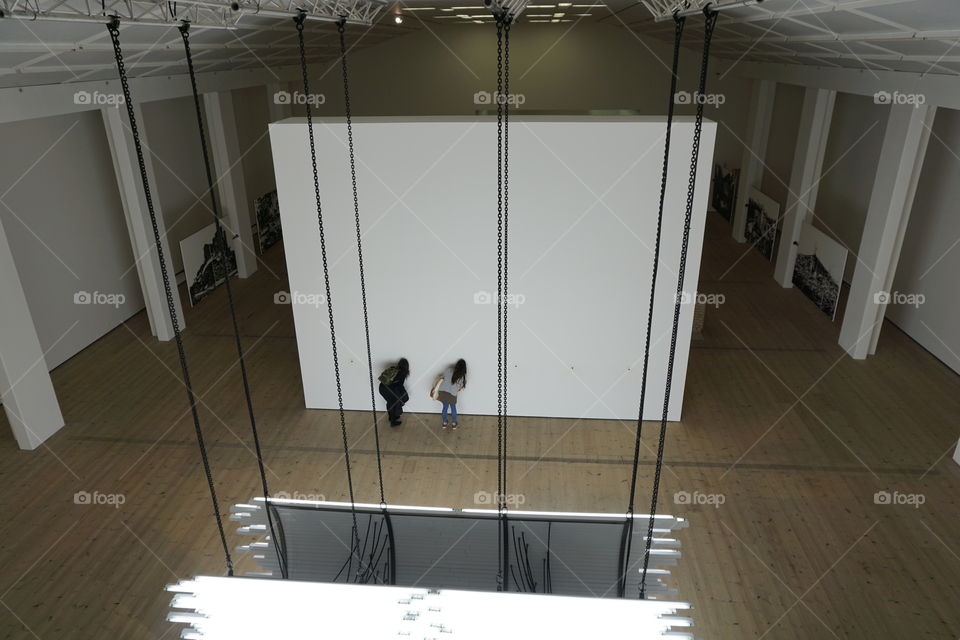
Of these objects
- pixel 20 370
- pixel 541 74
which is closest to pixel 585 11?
pixel 541 74

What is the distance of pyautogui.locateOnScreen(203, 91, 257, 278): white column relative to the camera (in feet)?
39.5

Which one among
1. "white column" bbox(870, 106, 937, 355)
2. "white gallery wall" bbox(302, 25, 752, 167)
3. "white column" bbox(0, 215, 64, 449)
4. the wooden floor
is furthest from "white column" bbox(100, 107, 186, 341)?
"white column" bbox(870, 106, 937, 355)

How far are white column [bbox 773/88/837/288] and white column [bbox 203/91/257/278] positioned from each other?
420 inches

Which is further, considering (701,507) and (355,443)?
(355,443)

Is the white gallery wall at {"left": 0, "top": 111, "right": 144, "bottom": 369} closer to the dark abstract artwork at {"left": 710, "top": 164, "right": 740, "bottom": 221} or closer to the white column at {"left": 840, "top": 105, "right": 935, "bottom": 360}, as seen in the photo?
the white column at {"left": 840, "top": 105, "right": 935, "bottom": 360}

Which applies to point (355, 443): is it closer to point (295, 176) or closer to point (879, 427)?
point (295, 176)

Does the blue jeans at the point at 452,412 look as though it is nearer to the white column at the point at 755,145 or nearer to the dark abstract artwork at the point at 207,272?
the dark abstract artwork at the point at 207,272

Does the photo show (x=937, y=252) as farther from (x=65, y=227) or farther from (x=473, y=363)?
(x=65, y=227)

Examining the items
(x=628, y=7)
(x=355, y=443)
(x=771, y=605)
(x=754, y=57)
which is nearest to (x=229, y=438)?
(x=355, y=443)

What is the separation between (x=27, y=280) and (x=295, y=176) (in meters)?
4.48

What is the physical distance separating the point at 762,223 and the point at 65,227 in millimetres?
13189

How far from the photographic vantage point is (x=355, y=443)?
803 cm

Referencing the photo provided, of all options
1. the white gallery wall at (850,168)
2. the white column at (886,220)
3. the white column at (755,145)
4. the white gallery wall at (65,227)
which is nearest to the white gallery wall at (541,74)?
the white column at (755,145)

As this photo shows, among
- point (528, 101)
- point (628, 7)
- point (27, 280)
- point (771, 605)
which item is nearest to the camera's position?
point (771, 605)
